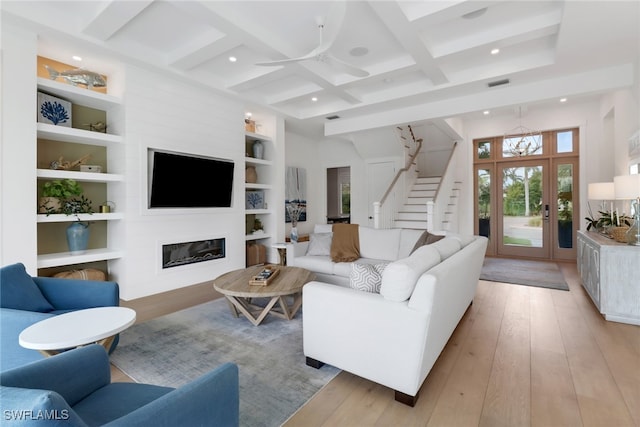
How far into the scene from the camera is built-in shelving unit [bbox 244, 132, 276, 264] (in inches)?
Answer: 237

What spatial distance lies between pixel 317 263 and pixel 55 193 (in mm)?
3280

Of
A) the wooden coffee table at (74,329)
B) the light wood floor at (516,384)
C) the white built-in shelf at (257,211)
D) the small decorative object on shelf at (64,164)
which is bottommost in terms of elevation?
the light wood floor at (516,384)

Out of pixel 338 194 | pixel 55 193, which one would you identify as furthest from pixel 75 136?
pixel 338 194

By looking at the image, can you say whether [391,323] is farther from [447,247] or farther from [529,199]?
[529,199]

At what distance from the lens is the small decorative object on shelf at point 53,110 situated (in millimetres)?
3524

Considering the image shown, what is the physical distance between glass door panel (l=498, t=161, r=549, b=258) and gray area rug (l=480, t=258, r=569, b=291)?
47cm

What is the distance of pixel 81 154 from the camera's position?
4.02 metres

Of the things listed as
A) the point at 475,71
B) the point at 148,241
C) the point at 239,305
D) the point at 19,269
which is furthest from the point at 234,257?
the point at 475,71

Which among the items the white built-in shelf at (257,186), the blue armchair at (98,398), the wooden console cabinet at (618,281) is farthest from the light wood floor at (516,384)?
the white built-in shelf at (257,186)

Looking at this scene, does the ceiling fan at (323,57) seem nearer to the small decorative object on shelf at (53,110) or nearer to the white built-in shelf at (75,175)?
the white built-in shelf at (75,175)

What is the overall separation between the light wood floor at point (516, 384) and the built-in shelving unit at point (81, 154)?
7.45 ft

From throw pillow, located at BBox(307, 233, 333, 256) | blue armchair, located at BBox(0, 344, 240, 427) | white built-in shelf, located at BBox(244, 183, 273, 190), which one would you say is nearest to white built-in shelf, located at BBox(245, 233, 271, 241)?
white built-in shelf, located at BBox(244, 183, 273, 190)

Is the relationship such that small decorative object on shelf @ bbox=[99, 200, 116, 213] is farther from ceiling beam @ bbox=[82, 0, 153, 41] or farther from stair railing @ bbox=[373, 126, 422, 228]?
stair railing @ bbox=[373, 126, 422, 228]

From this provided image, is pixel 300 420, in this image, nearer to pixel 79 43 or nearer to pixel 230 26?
pixel 230 26
